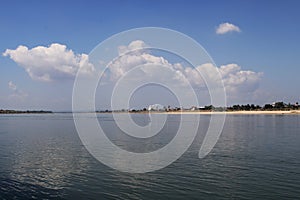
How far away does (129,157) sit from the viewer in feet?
109

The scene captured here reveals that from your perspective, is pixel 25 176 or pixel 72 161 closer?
pixel 25 176

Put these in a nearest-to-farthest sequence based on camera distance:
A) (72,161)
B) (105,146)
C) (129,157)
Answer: (72,161)
(129,157)
(105,146)

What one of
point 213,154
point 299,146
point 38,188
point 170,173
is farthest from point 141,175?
point 299,146

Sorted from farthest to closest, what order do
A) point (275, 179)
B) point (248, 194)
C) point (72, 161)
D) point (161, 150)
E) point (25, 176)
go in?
point (161, 150)
point (72, 161)
point (25, 176)
point (275, 179)
point (248, 194)

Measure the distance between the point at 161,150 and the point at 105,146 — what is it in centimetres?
773

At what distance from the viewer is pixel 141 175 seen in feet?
82.0

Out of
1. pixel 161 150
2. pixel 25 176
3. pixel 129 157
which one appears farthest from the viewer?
pixel 161 150

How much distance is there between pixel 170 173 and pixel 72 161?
10.2 meters

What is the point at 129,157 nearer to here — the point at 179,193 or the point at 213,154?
the point at 213,154

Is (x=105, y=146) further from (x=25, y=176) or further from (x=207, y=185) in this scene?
(x=207, y=185)

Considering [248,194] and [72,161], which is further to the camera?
[72,161]

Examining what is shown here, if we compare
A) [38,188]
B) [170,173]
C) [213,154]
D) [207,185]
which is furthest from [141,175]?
[213,154]

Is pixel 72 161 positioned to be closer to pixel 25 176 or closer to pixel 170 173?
pixel 25 176

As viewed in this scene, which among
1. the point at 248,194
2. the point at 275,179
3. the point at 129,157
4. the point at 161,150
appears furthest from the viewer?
the point at 161,150
